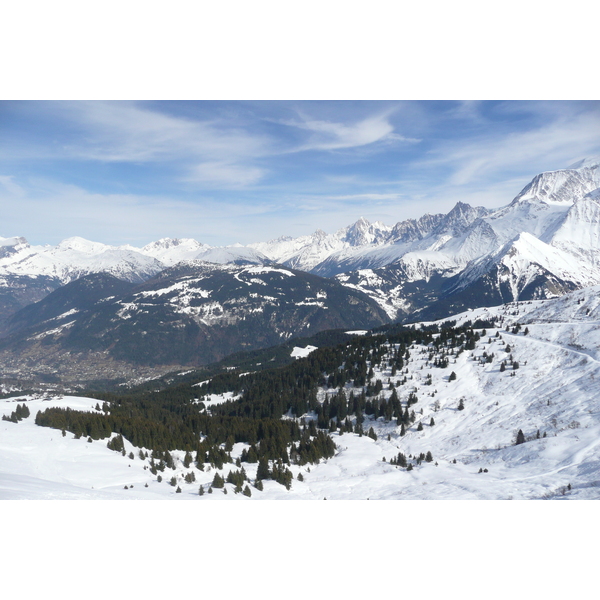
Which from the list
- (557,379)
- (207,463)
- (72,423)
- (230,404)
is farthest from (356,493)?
(230,404)

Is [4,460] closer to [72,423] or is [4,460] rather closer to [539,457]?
[72,423]

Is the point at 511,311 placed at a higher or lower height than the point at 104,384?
higher

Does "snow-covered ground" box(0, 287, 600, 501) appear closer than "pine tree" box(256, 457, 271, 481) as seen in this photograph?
Yes

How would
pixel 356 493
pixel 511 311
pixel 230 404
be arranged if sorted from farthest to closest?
pixel 511 311
pixel 230 404
pixel 356 493

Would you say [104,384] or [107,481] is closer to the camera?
[107,481]

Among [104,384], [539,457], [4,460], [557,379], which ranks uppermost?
[557,379]

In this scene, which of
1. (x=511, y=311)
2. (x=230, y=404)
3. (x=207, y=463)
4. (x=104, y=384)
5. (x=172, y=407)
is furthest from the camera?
(x=104, y=384)

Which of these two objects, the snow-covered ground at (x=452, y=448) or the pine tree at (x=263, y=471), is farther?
the pine tree at (x=263, y=471)

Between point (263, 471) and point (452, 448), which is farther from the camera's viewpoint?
point (452, 448)
